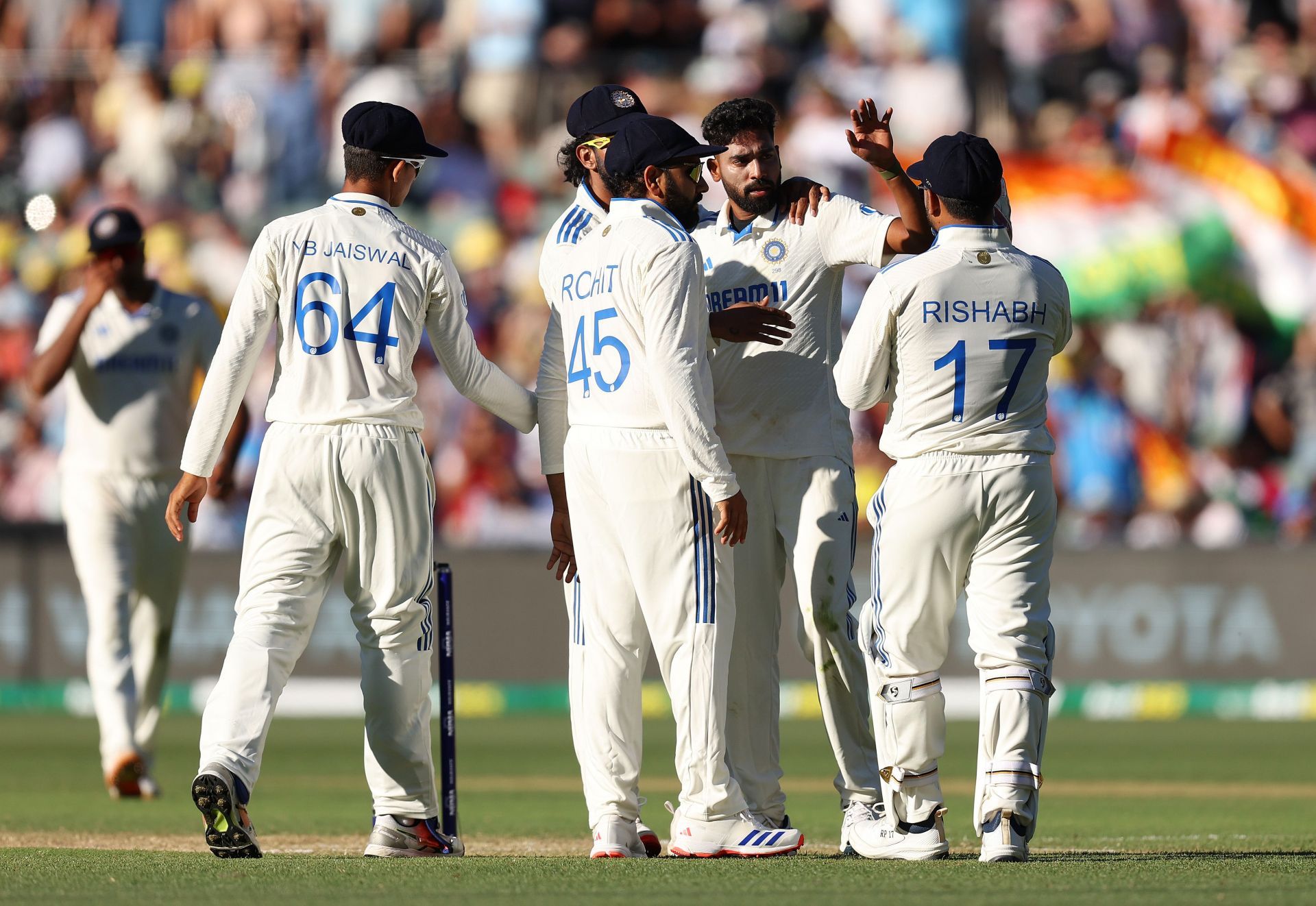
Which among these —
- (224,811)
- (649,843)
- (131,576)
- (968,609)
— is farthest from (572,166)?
(131,576)

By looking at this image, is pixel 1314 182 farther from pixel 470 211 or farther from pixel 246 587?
pixel 246 587

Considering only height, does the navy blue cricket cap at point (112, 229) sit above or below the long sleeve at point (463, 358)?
above

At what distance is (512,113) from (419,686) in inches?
492

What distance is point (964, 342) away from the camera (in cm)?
606

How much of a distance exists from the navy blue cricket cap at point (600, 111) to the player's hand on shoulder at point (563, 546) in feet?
4.49

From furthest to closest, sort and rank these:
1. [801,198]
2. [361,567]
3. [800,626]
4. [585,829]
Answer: [585,829] < [801,198] < [800,626] < [361,567]

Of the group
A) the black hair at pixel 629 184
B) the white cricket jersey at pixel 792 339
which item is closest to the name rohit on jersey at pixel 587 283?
the black hair at pixel 629 184

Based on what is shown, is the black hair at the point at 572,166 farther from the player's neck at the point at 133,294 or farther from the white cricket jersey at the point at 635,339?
the player's neck at the point at 133,294

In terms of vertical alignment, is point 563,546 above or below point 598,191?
below

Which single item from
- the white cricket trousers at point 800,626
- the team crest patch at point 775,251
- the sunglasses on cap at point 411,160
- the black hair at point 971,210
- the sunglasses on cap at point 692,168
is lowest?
the white cricket trousers at point 800,626

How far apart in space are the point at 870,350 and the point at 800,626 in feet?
3.72

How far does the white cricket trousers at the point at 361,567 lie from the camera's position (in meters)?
6.25

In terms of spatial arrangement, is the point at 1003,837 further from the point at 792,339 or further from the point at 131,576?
the point at 131,576

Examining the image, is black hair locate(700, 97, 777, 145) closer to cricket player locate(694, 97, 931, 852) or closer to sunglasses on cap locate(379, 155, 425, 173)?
cricket player locate(694, 97, 931, 852)
